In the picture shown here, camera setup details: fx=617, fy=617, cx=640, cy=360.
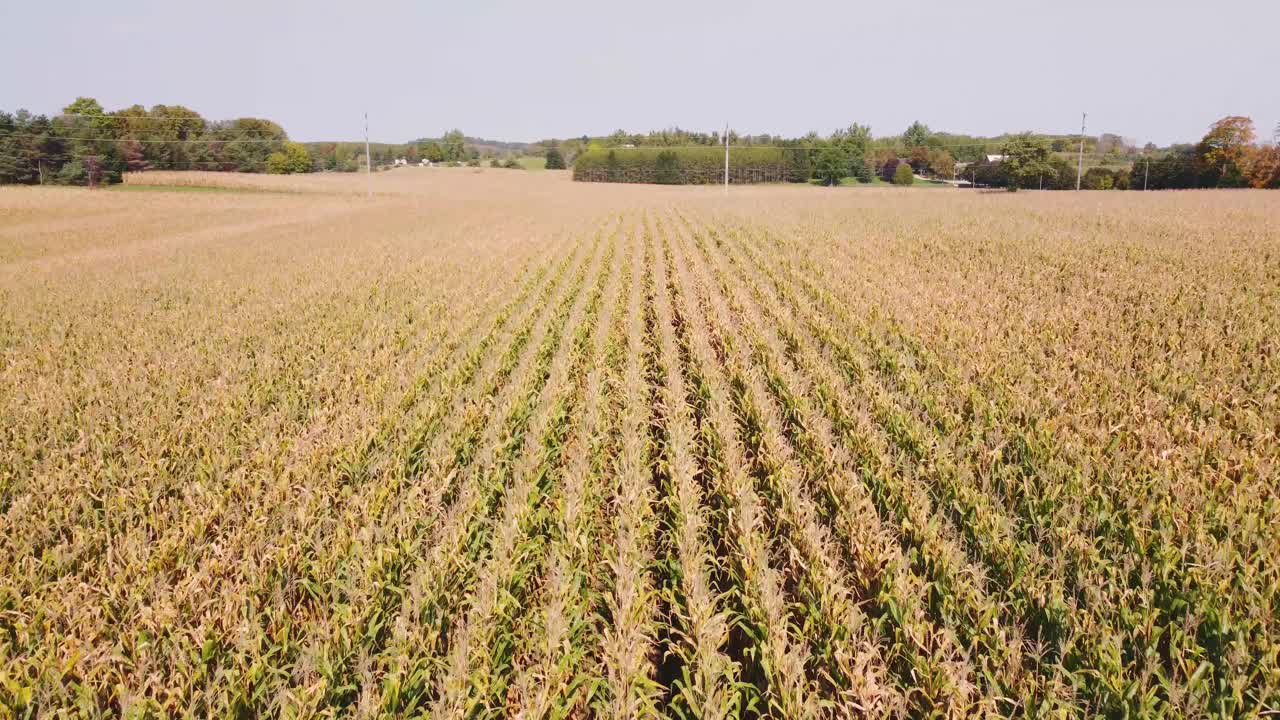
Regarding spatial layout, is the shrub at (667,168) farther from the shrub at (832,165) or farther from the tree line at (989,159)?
the shrub at (832,165)

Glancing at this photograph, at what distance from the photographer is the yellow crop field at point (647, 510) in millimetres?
3018

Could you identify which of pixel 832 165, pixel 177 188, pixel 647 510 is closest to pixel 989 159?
pixel 832 165

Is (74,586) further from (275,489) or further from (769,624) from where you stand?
(769,624)

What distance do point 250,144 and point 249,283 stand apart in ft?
295

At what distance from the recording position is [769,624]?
10.8 feet

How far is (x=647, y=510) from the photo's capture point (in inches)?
177

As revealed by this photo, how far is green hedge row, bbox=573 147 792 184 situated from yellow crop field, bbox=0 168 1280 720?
98.9 m

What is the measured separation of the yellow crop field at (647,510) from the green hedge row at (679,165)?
98.9 metres

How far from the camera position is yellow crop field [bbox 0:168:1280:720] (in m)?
3.02

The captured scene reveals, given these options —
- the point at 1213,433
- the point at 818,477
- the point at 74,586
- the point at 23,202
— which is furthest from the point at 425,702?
the point at 23,202

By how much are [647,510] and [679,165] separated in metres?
107

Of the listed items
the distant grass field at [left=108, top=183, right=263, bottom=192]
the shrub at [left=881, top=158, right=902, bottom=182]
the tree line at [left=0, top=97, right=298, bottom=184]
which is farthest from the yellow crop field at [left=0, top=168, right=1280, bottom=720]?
the shrub at [left=881, top=158, right=902, bottom=182]

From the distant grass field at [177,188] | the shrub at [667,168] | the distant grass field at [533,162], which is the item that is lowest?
the distant grass field at [177,188]

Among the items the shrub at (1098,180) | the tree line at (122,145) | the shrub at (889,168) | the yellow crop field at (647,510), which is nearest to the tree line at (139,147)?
the tree line at (122,145)
